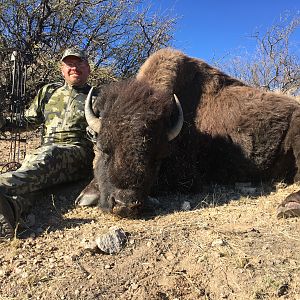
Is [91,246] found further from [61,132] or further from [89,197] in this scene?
[61,132]

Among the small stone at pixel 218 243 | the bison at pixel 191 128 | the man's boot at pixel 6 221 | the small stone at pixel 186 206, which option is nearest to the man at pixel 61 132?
the bison at pixel 191 128

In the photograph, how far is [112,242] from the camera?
12.5 feet

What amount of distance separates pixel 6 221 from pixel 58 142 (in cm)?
247

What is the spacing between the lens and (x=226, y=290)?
3.20 meters

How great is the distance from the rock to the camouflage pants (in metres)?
1.12

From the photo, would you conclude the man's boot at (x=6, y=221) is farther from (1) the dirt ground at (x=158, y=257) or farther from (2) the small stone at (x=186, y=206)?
(2) the small stone at (x=186, y=206)

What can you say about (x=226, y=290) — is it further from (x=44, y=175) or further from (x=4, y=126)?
(x=4, y=126)

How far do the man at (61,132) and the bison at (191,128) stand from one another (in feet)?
1.82

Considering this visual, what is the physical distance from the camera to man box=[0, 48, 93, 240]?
17.6 feet

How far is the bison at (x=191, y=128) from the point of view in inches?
198

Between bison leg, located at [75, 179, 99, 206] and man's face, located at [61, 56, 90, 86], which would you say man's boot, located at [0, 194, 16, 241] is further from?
man's face, located at [61, 56, 90, 86]

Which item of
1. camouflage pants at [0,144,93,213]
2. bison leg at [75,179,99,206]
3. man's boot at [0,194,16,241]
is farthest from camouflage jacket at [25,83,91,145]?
man's boot at [0,194,16,241]

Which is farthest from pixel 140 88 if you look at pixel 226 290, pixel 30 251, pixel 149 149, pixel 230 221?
pixel 226 290

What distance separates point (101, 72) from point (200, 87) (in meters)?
4.69
